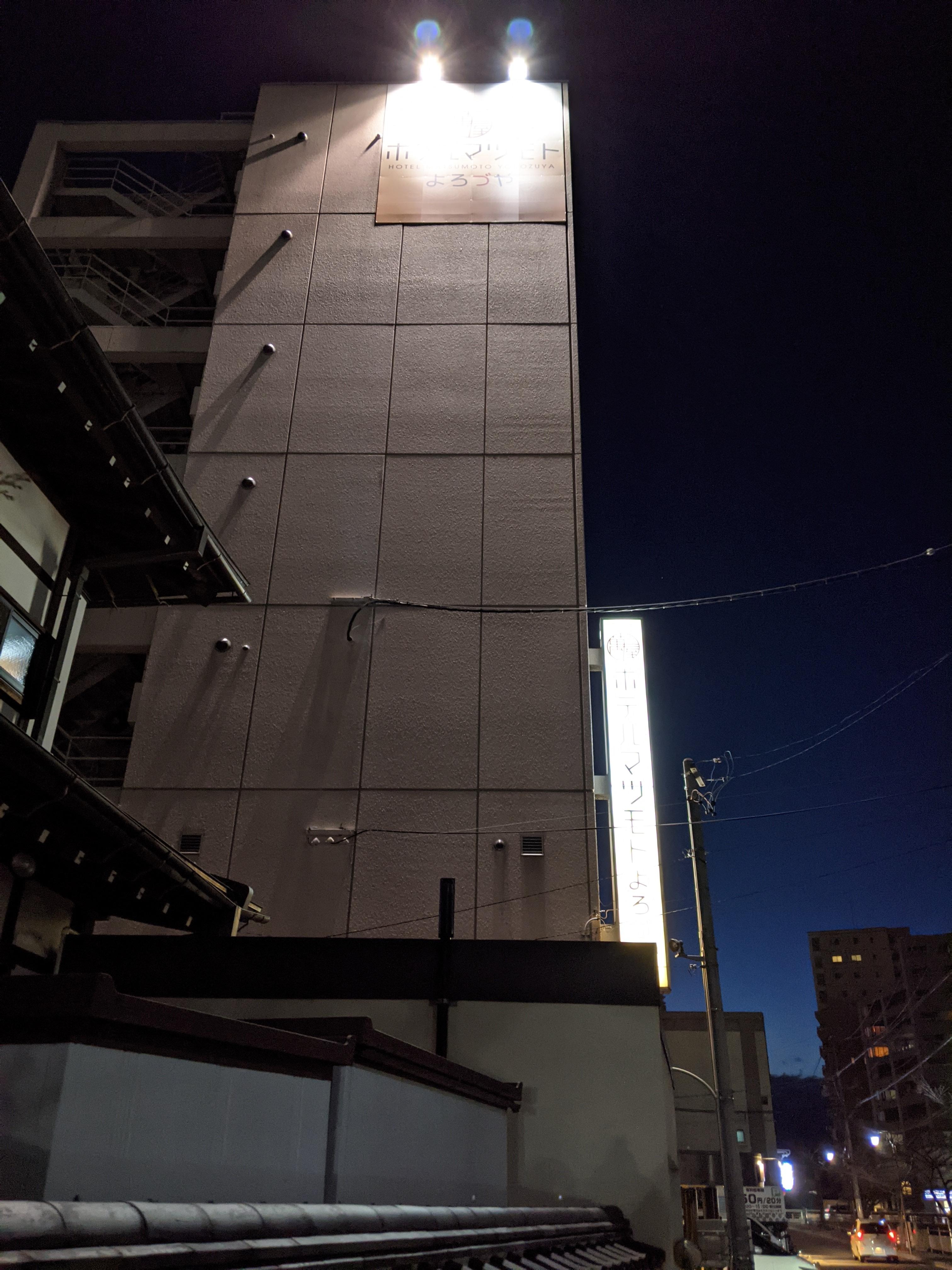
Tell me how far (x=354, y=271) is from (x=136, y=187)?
900cm

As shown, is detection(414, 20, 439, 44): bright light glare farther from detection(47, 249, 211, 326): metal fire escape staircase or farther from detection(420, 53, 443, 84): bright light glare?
detection(47, 249, 211, 326): metal fire escape staircase

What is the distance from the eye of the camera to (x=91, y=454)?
1056 cm

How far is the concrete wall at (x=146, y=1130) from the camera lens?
11.5ft

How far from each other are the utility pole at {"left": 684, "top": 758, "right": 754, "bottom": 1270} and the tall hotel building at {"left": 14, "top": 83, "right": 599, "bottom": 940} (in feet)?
7.07

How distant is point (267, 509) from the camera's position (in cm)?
2042

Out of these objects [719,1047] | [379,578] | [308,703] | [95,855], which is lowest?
[719,1047]

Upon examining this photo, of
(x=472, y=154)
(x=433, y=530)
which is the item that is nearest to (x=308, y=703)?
(x=433, y=530)

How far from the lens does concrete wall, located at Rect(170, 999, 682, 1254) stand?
1138cm

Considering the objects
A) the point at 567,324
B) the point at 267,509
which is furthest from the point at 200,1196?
the point at 567,324

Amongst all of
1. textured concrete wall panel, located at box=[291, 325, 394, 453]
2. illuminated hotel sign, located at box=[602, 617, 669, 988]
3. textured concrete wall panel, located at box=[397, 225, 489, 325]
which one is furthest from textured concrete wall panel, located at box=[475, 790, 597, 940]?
textured concrete wall panel, located at box=[397, 225, 489, 325]

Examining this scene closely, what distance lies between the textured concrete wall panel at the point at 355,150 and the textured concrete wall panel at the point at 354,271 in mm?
597

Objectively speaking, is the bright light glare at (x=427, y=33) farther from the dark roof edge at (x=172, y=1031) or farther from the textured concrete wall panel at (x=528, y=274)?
the dark roof edge at (x=172, y=1031)

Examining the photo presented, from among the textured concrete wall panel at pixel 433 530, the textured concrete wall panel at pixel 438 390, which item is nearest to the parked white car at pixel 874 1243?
the textured concrete wall panel at pixel 433 530

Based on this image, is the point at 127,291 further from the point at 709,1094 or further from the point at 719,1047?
the point at 709,1094
